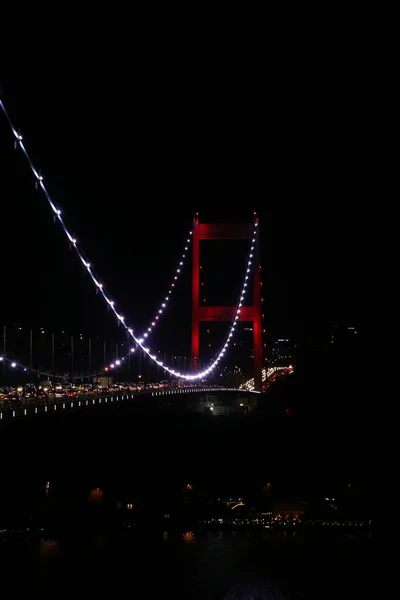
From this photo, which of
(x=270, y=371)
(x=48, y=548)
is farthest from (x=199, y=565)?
(x=270, y=371)

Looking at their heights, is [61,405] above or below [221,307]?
below

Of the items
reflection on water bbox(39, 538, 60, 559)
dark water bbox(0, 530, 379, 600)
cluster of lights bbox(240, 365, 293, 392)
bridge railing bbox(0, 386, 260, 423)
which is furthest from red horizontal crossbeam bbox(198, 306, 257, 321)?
reflection on water bbox(39, 538, 60, 559)

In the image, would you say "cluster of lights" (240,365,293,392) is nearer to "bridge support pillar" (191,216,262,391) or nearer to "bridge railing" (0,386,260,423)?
"bridge support pillar" (191,216,262,391)

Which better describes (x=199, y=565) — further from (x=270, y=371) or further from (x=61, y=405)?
(x=270, y=371)

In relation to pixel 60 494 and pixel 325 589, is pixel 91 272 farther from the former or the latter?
pixel 325 589

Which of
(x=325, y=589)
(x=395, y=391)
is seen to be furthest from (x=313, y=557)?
(x=395, y=391)

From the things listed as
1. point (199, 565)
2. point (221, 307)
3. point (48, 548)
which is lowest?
point (199, 565)
